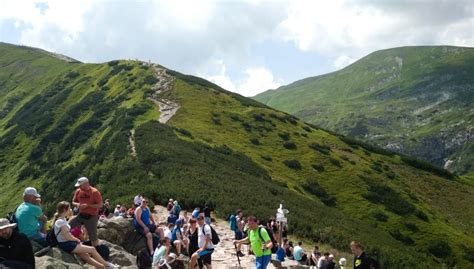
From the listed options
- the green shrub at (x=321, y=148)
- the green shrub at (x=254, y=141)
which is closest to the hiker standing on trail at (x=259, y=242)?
the green shrub at (x=254, y=141)

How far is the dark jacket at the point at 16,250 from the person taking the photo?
32.5 feet

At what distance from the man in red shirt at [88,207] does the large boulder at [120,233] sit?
3975mm

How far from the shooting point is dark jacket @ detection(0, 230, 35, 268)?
990cm

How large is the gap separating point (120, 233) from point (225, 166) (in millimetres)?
33844

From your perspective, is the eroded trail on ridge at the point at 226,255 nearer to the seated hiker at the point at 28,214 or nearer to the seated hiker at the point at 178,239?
the seated hiker at the point at 178,239

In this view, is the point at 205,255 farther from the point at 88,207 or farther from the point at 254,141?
the point at 254,141

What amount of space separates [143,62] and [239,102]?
32693 millimetres

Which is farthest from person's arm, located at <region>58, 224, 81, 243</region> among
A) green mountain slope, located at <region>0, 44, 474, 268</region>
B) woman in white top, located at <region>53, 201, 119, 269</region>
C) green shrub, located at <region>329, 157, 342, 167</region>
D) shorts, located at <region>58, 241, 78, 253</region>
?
green shrub, located at <region>329, 157, 342, 167</region>

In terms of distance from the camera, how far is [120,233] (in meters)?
19.3

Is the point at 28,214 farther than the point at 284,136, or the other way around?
the point at 284,136

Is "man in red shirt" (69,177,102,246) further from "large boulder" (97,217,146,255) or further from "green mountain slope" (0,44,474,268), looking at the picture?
"green mountain slope" (0,44,474,268)

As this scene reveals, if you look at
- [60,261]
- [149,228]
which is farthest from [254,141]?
[60,261]

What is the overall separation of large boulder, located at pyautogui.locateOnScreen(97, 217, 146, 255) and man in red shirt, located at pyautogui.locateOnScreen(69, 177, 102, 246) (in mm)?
3975

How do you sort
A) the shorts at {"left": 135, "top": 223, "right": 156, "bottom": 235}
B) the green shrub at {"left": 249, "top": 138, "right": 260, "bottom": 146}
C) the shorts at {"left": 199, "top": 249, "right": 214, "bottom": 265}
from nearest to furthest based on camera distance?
the shorts at {"left": 199, "top": 249, "right": 214, "bottom": 265} → the shorts at {"left": 135, "top": 223, "right": 156, "bottom": 235} → the green shrub at {"left": 249, "top": 138, "right": 260, "bottom": 146}
